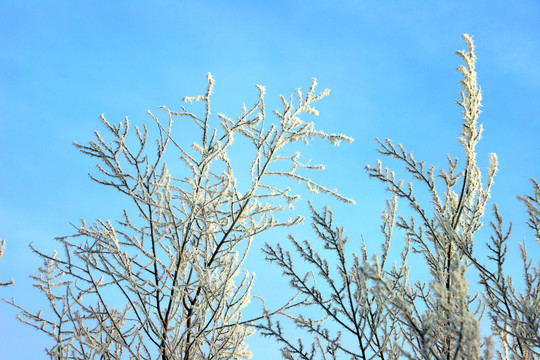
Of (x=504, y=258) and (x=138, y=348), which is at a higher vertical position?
(x=504, y=258)

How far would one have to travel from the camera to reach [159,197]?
14.4 feet

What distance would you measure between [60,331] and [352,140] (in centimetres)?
437

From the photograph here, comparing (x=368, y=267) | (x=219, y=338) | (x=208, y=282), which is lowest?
(x=368, y=267)

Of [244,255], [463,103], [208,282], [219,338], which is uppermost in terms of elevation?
[463,103]

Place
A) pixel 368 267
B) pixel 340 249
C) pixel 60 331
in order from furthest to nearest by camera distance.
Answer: pixel 60 331 → pixel 340 249 → pixel 368 267

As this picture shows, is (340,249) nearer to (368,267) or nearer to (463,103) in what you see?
(368,267)

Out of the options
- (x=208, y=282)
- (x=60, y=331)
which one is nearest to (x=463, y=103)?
(x=208, y=282)

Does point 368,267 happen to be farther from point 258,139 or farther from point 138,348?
point 138,348

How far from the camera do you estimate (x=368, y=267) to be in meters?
2.38

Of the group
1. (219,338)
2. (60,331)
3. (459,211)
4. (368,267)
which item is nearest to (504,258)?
(459,211)

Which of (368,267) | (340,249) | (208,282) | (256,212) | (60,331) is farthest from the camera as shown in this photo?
(60,331)

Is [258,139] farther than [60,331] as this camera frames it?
No

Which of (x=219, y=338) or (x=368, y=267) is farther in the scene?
(x=219, y=338)

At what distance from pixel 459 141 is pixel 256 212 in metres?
2.16
